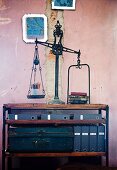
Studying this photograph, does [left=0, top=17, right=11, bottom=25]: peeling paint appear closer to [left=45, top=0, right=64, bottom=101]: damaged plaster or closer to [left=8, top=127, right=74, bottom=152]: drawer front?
[left=45, top=0, right=64, bottom=101]: damaged plaster

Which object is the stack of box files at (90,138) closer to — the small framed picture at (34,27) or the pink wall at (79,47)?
the pink wall at (79,47)

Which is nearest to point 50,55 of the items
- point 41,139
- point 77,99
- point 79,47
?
point 79,47

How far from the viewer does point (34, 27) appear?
3857 mm

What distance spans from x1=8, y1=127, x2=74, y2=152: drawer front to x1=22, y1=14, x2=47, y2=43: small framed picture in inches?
47.3

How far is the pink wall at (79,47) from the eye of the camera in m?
3.85

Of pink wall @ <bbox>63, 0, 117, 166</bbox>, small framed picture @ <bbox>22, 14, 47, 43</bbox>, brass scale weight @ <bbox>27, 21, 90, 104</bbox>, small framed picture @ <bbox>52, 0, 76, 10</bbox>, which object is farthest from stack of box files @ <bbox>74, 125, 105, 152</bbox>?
small framed picture @ <bbox>52, 0, 76, 10</bbox>

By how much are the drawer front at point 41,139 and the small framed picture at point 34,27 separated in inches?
47.3

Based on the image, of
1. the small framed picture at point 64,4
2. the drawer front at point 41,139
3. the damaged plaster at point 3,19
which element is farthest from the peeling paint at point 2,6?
the drawer front at point 41,139

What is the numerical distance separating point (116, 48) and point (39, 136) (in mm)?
1550

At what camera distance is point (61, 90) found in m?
3.90

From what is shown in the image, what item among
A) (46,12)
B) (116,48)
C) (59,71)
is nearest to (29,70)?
(59,71)

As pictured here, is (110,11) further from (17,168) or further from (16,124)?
(17,168)

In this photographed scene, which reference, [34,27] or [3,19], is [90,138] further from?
[3,19]

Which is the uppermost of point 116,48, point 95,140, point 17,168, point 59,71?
point 116,48
